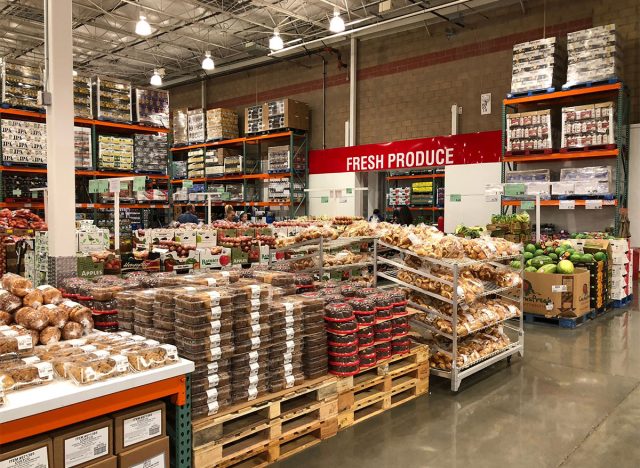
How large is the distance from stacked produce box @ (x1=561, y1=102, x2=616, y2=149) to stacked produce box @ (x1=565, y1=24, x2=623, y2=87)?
19.6 inches

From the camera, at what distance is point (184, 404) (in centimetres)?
271

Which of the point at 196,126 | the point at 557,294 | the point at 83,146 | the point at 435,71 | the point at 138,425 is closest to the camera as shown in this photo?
the point at 138,425

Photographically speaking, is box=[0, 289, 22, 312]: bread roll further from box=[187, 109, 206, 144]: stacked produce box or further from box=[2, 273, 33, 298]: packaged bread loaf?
box=[187, 109, 206, 144]: stacked produce box

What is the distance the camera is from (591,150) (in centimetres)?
961

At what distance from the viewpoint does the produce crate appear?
3.83 metres

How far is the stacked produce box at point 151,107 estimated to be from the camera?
8.98m

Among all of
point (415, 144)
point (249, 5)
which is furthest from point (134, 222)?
point (415, 144)

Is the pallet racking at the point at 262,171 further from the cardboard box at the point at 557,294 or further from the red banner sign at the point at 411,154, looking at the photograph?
the cardboard box at the point at 557,294

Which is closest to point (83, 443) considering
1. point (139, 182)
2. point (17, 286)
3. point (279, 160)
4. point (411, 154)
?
point (17, 286)

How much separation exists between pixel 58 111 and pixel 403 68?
1092 centimetres

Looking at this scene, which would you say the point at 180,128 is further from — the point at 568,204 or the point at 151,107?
the point at 568,204

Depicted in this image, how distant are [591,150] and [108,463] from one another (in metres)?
9.60

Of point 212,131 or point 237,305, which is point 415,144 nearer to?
point 212,131

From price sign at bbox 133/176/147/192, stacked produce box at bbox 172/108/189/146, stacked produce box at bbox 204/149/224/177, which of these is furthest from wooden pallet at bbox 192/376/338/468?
stacked produce box at bbox 172/108/189/146
